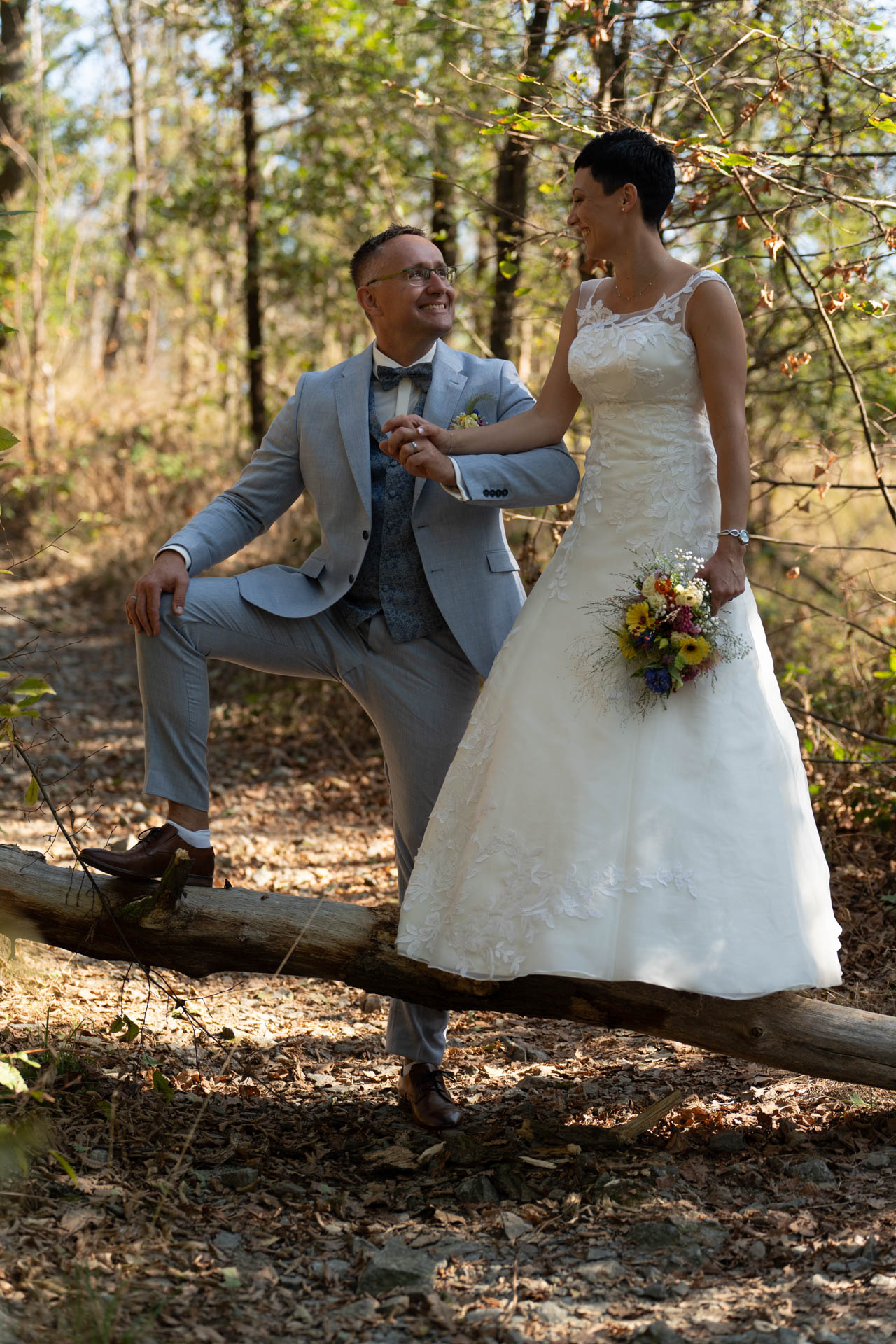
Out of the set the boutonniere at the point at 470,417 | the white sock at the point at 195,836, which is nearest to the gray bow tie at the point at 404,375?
the boutonniere at the point at 470,417

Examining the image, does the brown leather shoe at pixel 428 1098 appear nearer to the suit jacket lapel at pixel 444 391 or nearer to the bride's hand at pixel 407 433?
the suit jacket lapel at pixel 444 391

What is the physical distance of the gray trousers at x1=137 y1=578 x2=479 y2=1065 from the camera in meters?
3.48

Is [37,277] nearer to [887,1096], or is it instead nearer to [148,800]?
[148,800]

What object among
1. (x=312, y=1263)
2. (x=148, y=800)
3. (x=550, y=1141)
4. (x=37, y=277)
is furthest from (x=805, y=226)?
(x=37, y=277)

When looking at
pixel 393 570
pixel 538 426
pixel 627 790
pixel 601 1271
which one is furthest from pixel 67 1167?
pixel 538 426

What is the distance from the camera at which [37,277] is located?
13023 mm

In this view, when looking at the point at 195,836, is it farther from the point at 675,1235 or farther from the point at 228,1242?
the point at 675,1235

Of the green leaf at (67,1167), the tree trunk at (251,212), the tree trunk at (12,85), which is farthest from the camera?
the tree trunk at (12,85)

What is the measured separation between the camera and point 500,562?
3756 millimetres

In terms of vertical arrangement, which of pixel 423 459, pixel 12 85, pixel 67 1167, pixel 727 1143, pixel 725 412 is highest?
pixel 12 85

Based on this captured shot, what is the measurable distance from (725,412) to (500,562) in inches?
35.2

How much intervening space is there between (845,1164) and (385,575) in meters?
2.14

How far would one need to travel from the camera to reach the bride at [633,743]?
9.71ft

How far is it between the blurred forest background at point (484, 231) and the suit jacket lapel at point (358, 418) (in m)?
1.15
